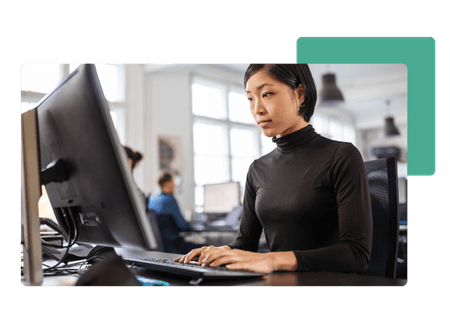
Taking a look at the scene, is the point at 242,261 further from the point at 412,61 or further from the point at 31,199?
the point at 412,61

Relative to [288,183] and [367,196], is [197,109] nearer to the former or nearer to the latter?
[288,183]

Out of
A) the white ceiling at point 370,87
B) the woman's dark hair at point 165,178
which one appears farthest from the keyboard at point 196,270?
the woman's dark hair at point 165,178

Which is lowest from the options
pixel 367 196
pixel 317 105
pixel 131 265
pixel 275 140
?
pixel 131 265

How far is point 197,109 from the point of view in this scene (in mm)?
2184

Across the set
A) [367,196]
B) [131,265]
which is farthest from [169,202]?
[367,196]

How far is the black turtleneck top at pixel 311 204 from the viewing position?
1.14 m

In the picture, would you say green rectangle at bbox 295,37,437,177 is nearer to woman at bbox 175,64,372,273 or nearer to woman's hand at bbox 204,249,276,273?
woman at bbox 175,64,372,273

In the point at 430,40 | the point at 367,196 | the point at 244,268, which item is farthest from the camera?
the point at 430,40

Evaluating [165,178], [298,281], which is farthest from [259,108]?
[165,178]

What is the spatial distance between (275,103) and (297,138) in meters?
0.14

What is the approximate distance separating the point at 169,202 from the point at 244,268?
221 cm

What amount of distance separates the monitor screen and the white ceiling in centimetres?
66

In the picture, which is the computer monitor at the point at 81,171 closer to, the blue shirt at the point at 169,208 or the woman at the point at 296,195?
the woman at the point at 296,195

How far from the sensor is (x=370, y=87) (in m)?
1.80
